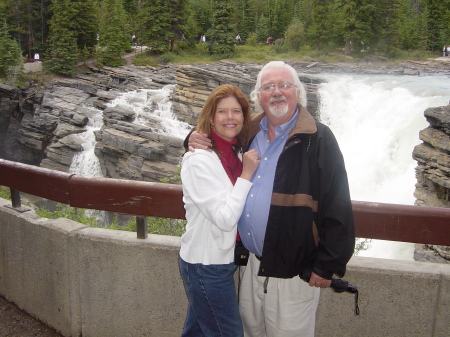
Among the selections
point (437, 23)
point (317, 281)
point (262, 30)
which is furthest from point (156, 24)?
point (317, 281)

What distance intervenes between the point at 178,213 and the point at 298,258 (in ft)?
3.28

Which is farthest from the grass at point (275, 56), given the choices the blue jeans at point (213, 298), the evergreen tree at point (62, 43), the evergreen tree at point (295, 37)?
the blue jeans at point (213, 298)

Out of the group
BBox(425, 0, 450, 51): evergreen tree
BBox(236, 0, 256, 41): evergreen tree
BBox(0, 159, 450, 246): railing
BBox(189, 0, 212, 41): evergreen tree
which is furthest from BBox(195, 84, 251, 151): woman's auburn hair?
BBox(189, 0, 212, 41): evergreen tree

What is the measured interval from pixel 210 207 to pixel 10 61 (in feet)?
123

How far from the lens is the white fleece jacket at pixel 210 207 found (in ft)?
7.34

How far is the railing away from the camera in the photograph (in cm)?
274

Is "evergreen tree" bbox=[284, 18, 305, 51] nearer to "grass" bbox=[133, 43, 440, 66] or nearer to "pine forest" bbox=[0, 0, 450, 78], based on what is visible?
"pine forest" bbox=[0, 0, 450, 78]

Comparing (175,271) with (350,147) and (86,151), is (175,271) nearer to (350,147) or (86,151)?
(350,147)

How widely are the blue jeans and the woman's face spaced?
2.50 ft

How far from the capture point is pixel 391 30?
48.7 meters

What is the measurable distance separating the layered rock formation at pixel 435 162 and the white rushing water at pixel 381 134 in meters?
1.56

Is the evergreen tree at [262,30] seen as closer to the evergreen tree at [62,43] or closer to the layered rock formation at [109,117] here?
the layered rock formation at [109,117]

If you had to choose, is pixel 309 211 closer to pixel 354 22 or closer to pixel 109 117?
pixel 109 117

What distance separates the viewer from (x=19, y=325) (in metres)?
3.49
